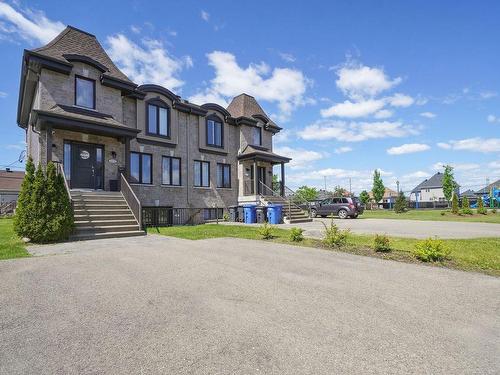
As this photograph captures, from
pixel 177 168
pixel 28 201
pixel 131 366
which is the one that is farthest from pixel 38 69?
pixel 131 366

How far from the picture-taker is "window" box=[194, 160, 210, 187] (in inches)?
828

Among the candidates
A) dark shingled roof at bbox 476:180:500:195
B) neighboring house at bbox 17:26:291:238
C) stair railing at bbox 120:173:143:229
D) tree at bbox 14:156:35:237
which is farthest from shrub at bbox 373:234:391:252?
dark shingled roof at bbox 476:180:500:195

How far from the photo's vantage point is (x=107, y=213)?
13.3 m

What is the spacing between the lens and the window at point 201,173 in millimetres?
21031

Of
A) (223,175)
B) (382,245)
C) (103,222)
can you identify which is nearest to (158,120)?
(223,175)

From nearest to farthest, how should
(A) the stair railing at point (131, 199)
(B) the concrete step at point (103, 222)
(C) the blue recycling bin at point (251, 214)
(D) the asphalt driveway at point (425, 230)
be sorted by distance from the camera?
(B) the concrete step at point (103, 222)
(D) the asphalt driveway at point (425, 230)
(A) the stair railing at point (131, 199)
(C) the blue recycling bin at point (251, 214)

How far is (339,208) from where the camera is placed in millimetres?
25203

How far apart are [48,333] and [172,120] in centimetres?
1733

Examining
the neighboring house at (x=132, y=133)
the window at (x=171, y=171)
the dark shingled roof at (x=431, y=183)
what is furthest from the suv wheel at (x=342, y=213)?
the dark shingled roof at (x=431, y=183)

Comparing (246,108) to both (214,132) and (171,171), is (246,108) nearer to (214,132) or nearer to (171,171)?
(214,132)

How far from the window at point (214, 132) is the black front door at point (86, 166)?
26.1ft

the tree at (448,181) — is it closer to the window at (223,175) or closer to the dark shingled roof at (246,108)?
the dark shingled roof at (246,108)

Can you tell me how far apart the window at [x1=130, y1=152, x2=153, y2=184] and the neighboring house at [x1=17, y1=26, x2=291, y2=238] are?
0.06 m

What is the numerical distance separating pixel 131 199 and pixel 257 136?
44.6 ft
